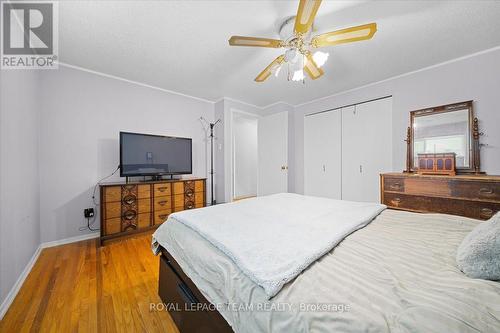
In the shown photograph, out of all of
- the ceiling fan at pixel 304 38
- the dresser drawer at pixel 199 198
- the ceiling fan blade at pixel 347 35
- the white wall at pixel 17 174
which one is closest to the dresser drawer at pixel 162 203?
the dresser drawer at pixel 199 198

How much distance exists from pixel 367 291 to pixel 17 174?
270 cm

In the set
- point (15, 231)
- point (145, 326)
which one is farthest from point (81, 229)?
point (145, 326)

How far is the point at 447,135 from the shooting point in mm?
2465

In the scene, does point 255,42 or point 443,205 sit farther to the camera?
point 443,205

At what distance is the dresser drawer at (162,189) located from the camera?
110 inches

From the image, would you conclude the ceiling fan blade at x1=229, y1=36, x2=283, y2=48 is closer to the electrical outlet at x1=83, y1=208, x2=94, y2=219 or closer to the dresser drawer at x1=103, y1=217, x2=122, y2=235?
the dresser drawer at x1=103, y1=217, x2=122, y2=235

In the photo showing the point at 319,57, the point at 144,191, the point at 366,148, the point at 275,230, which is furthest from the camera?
the point at 366,148

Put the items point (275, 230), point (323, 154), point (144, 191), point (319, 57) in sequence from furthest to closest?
1. point (323, 154)
2. point (144, 191)
3. point (319, 57)
4. point (275, 230)

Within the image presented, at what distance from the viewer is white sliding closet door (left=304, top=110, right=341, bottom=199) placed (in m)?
3.57

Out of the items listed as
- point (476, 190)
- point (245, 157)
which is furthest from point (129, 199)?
point (476, 190)

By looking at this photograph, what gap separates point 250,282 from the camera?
2.26 ft

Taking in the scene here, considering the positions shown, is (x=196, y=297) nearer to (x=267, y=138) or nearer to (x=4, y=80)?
(x=4, y=80)

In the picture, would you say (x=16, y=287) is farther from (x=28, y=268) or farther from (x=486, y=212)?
(x=486, y=212)

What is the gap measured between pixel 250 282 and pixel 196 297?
511 millimetres
